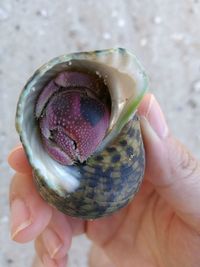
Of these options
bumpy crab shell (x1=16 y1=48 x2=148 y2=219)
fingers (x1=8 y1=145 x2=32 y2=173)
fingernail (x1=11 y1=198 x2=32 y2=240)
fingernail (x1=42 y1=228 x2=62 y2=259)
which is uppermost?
bumpy crab shell (x1=16 y1=48 x2=148 y2=219)

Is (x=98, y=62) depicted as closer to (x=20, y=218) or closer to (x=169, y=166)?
(x=169, y=166)

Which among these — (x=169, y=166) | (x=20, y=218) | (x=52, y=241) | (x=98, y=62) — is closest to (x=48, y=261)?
(x=52, y=241)

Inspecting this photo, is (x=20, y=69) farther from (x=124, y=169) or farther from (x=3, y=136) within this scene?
(x=124, y=169)

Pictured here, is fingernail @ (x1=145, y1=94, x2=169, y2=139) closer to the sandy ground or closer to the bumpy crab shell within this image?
the bumpy crab shell

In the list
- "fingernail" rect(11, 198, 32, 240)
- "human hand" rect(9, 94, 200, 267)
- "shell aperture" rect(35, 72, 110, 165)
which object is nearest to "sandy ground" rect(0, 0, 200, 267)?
"human hand" rect(9, 94, 200, 267)

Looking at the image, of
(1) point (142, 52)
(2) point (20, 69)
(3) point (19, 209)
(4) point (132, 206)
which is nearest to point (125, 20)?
(1) point (142, 52)

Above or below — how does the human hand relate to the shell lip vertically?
below
